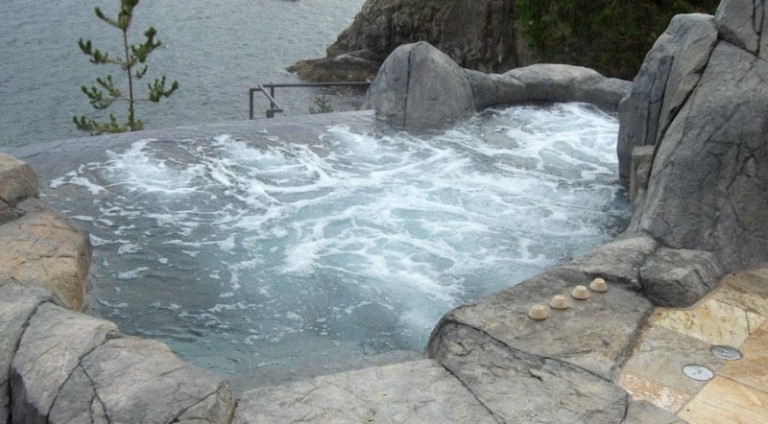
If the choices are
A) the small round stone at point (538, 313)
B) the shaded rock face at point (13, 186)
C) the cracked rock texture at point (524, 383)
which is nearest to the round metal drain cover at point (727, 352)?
the cracked rock texture at point (524, 383)

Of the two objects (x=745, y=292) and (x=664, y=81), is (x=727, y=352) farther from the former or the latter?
(x=664, y=81)

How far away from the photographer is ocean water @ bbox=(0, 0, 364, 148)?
1962cm

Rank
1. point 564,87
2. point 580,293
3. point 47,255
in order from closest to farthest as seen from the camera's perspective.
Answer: point 580,293, point 47,255, point 564,87

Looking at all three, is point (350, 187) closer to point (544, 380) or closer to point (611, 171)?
point (611, 171)

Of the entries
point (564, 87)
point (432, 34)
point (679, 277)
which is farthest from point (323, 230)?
point (432, 34)

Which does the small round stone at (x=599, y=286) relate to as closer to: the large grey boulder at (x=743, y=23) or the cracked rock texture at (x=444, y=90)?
the large grey boulder at (x=743, y=23)

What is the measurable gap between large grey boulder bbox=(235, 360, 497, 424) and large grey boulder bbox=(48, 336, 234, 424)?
7.3 inches

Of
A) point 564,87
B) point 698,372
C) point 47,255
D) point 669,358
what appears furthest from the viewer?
point 564,87

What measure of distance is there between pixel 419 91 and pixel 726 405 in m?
6.09

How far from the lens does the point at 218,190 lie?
7.33 m

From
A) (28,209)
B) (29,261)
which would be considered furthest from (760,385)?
(28,209)

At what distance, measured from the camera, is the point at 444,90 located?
949 cm

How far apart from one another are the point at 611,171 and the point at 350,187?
8.77 ft

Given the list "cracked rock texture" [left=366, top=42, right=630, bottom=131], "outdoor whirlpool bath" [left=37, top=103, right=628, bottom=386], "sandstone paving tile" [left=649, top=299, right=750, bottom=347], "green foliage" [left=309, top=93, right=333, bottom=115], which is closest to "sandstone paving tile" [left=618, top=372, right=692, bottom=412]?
"sandstone paving tile" [left=649, top=299, right=750, bottom=347]
